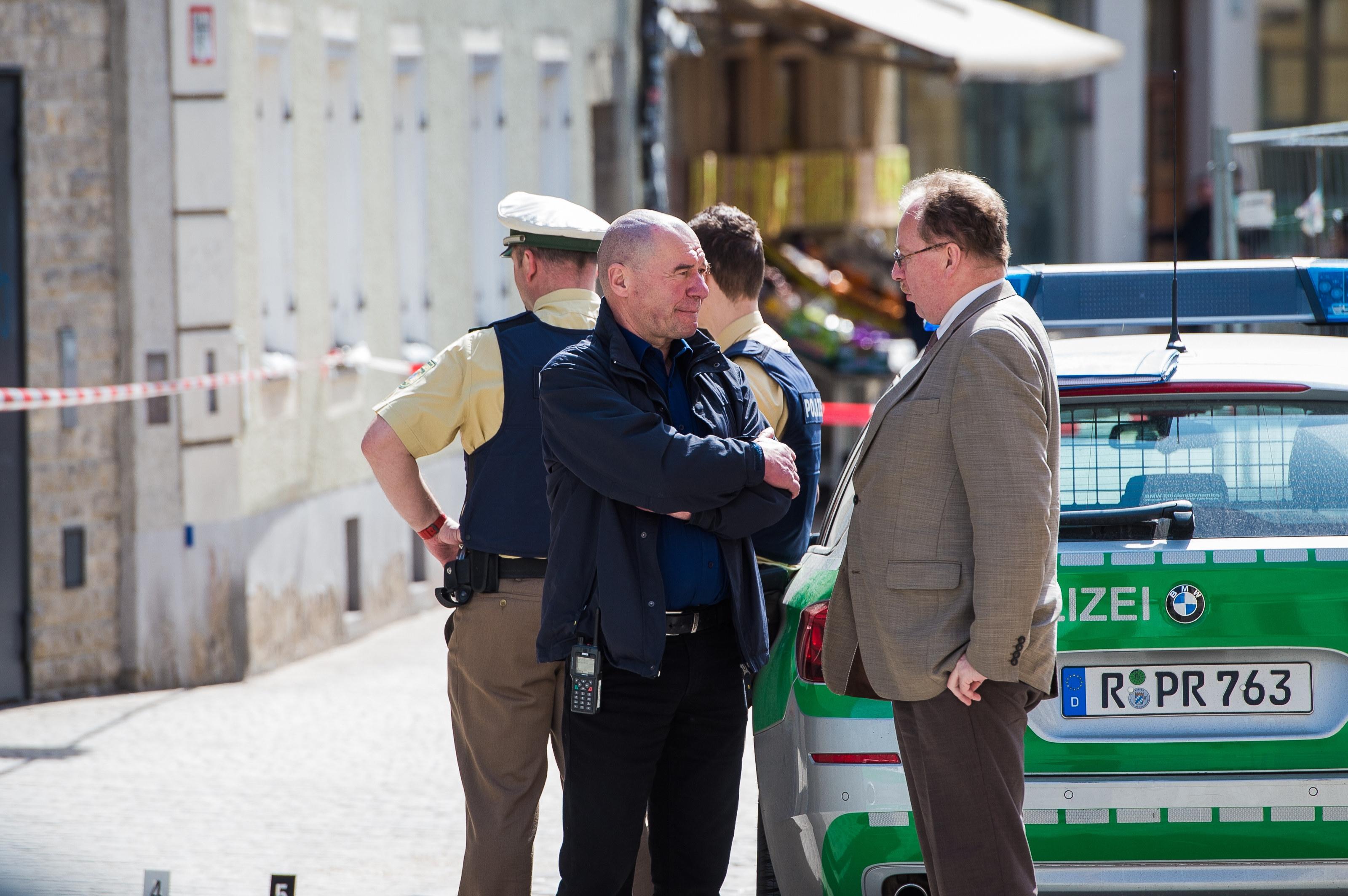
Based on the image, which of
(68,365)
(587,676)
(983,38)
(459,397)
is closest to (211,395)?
(68,365)

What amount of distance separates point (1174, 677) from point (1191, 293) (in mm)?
1219

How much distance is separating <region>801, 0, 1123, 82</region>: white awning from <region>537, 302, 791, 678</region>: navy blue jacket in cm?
1153

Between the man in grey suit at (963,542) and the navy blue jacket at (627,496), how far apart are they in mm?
252

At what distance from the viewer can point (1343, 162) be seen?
402 inches

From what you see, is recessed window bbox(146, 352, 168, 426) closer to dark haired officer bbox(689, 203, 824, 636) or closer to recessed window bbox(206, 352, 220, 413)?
recessed window bbox(206, 352, 220, 413)

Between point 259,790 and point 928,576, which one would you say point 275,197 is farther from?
Result: point 928,576

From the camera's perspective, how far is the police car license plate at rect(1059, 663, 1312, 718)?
154 inches

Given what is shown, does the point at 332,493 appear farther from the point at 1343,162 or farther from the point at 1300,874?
the point at 1300,874

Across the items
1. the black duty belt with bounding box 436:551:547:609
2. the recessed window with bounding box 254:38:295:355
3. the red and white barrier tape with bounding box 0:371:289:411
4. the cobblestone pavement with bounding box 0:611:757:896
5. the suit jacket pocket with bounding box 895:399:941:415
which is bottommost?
the cobblestone pavement with bounding box 0:611:757:896

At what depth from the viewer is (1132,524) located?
399 centimetres

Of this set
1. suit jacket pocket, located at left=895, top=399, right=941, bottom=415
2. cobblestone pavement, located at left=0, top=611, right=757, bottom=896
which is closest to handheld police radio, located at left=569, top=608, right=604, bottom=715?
suit jacket pocket, located at left=895, top=399, right=941, bottom=415

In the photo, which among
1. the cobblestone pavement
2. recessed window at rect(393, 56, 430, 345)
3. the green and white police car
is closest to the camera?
the green and white police car

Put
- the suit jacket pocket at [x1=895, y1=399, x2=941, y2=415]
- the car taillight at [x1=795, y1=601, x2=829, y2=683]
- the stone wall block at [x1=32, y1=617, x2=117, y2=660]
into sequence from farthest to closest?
1. the stone wall block at [x1=32, y1=617, x2=117, y2=660]
2. the car taillight at [x1=795, y1=601, x2=829, y2=683]
3. the suit jacket pocket at [x1=895, y1=399, x2=941, y2=415]

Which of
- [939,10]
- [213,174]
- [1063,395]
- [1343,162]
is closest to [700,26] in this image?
[939,10]
